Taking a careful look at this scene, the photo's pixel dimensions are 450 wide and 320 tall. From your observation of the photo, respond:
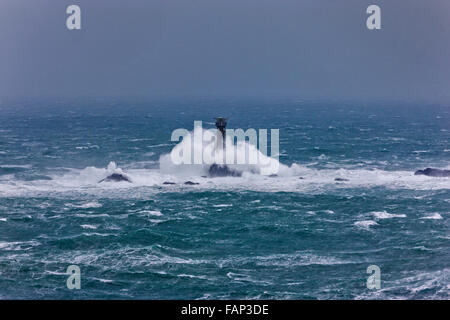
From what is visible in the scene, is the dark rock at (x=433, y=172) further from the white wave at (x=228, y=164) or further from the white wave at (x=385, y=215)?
the white wave at (x=385, y=215)

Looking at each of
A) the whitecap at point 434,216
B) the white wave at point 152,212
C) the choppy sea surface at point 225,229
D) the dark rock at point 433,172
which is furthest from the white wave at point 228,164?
the whitecap at point 434,216

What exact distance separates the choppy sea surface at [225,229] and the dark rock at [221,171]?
86.5 inches

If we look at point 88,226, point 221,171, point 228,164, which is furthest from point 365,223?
point 228,164

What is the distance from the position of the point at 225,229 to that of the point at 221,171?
1173 inches

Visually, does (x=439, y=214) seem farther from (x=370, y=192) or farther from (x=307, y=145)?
(x=307, y=145)

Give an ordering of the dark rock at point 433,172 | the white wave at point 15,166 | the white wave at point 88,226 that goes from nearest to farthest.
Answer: the white wave at point 88,226
the dark rock at point 433,172
the white wave at point 15,166

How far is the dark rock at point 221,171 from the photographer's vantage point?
105 m

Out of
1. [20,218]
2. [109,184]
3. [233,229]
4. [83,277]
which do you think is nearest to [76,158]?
[109,184]

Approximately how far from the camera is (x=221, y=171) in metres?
106

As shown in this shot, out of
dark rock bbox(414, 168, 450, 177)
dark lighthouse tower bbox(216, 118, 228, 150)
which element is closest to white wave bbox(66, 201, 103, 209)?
dark lighthouse tower bbox(216, 118, 228, 150)

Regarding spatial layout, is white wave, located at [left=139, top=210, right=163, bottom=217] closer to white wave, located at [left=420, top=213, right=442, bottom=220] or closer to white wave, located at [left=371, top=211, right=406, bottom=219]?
white wave, located at [left=371, top=211, right=406, bottom=219]

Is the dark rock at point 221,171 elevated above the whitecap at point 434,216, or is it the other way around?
the dark rock at point 221,171

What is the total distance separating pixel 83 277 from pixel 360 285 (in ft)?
81.1

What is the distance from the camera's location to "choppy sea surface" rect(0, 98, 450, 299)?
58500mm
